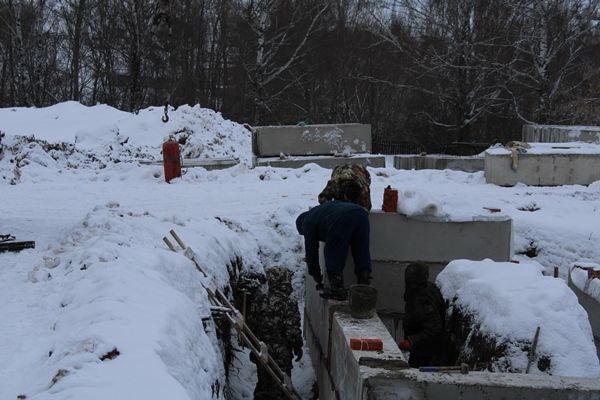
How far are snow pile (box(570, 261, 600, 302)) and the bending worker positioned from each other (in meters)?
2.64

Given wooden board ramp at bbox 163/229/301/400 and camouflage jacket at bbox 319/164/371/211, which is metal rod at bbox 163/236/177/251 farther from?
camouflage jacket at bbox 319/164/371/211

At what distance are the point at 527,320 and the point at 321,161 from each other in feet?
34.4

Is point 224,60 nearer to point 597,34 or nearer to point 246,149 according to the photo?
point 246,149

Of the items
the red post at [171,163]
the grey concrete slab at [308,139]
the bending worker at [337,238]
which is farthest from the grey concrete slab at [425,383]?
the grey concrete slab at [308,139]

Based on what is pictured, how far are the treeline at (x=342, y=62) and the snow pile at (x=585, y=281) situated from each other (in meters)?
17.4

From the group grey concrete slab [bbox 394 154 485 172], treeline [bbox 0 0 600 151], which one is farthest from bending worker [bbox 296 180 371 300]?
treeline [bbox 0 0 600 151]

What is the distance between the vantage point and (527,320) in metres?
5.39

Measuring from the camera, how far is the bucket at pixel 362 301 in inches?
239

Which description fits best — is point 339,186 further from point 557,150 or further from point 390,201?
point 557,150

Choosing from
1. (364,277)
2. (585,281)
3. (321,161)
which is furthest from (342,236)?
(321,161)

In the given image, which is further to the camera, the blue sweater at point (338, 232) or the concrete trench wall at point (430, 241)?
the concrete trench wall at point (430, 241)

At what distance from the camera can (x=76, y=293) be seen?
16.1 ft

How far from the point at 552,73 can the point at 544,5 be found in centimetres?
277

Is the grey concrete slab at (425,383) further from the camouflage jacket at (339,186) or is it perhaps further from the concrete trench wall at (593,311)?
the concrete trench wall at (593,311)
